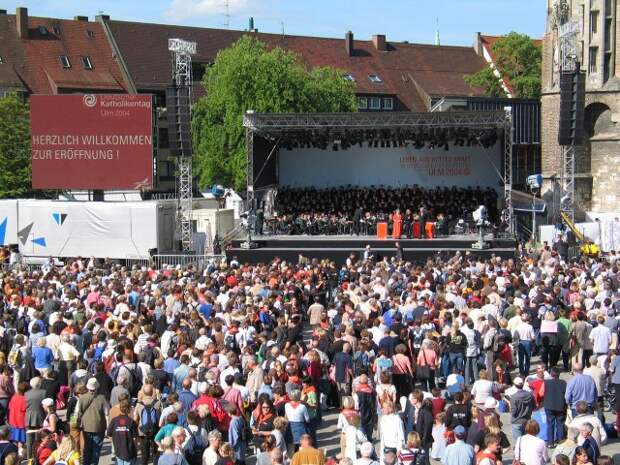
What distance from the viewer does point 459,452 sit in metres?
9.30

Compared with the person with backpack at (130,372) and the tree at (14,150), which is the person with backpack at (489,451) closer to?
the person with backpack at (130,372)

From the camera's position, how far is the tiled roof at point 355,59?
182 ft

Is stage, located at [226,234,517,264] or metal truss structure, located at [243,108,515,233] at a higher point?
metal truss structure, located at [243,108,515,233]

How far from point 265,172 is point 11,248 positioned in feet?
29.6

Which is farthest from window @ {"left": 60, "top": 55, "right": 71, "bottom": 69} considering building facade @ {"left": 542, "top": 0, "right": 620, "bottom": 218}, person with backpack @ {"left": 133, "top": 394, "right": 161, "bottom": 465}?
person with backpack @ {"left": 133, "top": 394, "right": 161, "bottom": 465}

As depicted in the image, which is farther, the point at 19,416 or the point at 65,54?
the point at 65,54

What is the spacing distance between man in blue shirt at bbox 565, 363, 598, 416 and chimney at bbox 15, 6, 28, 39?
46.6 metres

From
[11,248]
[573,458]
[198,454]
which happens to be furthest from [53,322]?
[11,248]

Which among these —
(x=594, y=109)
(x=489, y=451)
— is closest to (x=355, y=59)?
(x=594, y=109)

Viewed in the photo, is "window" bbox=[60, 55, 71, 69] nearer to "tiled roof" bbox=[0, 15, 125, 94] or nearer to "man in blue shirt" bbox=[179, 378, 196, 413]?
"tiled roof" bbox=[0, 15, 125, 94]

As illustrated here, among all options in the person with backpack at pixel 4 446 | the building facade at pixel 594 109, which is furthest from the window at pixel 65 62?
the person with backpack at pixel 4 446

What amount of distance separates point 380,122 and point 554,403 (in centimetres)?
2102

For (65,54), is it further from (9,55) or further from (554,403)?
(554,403)

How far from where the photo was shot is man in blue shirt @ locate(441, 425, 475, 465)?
928 centimetres
